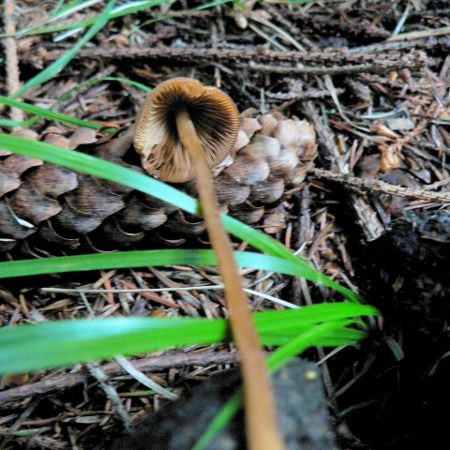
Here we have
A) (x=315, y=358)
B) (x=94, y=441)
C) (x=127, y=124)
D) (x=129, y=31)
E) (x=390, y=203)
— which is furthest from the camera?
(x=129, y=31)

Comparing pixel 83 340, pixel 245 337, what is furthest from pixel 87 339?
pixel 245 337

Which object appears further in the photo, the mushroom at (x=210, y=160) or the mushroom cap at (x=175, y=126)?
the mushroom cap at (x=175, y=126)

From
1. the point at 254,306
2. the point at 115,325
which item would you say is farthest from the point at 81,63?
the point at 115,325

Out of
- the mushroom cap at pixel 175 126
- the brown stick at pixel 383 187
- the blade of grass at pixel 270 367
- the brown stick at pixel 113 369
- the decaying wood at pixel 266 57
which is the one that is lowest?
the blade of grass at pixel 270 367

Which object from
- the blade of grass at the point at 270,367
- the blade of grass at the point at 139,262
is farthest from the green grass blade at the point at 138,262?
the blade of grass at the point at 270,367

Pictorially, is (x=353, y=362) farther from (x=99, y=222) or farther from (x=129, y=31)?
(x=129, y=31)

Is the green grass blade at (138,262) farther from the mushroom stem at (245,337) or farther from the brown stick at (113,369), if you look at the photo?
the brown stick at (113,369)
